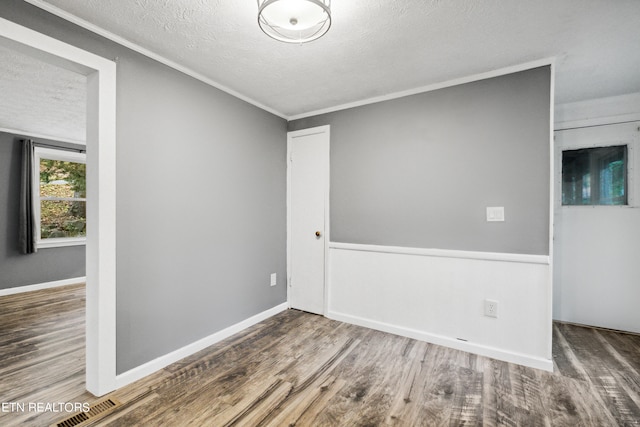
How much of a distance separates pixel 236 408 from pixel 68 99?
3623mm

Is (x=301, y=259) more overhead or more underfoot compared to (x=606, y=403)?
more overhead

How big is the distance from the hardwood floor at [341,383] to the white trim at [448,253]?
84cm

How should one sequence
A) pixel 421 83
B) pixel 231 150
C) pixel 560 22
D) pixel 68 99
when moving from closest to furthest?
pixel 560 22 < pixel 421 83 < pixel 231 150 < pixel 68 99

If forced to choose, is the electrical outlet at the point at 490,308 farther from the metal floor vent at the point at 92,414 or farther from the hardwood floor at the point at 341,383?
the metal floor vent at the point at 92,414

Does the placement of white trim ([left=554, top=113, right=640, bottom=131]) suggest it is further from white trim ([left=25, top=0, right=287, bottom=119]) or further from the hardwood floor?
white trim ([left=25, top=0, right=287, bottom=119])

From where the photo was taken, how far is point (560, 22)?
5.99 feet

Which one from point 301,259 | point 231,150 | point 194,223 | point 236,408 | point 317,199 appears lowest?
point 236,408

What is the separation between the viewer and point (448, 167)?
2.70 m

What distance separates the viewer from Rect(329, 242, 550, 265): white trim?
7.70 feet

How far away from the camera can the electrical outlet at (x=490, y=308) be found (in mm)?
2479

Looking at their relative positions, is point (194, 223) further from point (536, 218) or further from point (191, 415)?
point (536, 218)

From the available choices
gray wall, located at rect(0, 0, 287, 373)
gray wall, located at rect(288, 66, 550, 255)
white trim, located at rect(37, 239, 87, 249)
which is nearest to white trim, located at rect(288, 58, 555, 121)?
gray wall, located at rect(288, 66, 550, 255)

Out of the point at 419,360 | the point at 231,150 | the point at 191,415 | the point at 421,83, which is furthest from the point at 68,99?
the point at 419,360

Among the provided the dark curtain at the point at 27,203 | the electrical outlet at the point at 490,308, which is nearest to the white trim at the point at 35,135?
the dark curtain at the point at 27,203
